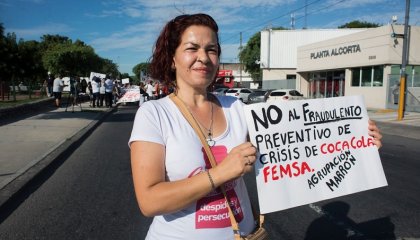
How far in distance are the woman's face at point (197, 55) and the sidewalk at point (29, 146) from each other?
411cm

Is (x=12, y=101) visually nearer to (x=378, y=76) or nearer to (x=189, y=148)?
(x=378, y=76)

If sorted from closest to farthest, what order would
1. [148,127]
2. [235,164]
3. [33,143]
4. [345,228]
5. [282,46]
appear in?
[235,164]
[148,127]
[345,228]
[33,143]
[282,46]

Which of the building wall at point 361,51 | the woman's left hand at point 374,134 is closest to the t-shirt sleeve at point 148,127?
the woman's left hand at point 374,134

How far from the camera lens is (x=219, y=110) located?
2.06 m

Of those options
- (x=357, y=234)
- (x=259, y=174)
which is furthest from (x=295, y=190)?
(x=357, y=234)

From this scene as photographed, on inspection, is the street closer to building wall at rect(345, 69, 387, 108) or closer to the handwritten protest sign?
the handwritten protest sign

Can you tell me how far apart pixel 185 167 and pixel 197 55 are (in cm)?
55

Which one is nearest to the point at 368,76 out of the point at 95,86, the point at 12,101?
the point at 95,86

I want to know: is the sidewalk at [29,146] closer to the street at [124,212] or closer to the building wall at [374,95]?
the street at [124,212]

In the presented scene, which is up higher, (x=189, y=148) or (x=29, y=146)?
(x=189, y=148)

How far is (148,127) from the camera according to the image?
1715mm

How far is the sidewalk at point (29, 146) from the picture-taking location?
19.8ft

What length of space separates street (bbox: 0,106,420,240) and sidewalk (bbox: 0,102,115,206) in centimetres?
21

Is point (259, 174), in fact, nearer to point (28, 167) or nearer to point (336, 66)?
point (28, 167)
